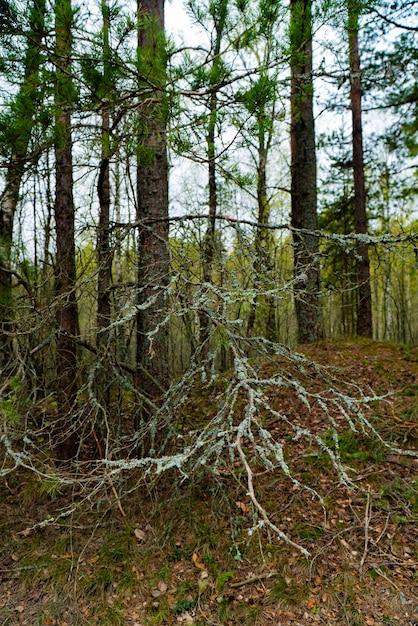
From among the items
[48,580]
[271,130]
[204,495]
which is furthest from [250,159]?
[48,580]

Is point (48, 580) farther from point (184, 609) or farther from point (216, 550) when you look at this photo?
point (216, 550)

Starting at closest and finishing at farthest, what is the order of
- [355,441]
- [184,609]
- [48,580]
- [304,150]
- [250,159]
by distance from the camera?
1. [184,609]
2. [48,580]
3. [355,441]
4. [304,150]
5. [250,159]

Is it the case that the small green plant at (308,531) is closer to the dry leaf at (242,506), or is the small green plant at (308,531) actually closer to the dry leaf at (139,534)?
the dry leaf at (242,506)

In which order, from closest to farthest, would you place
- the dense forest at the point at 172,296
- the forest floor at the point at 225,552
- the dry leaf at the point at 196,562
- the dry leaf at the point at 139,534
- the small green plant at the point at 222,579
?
the dense forest at the point at 172,296
the forest floor at the point at 225,552
the small green plant at the point at 222,579
the dry leaf at the point at 196,562
the dry leaf at the point at 139,534

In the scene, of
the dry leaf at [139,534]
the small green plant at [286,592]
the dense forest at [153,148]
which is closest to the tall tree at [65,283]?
the dense forest at [153,148]

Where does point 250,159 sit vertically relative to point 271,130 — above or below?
above

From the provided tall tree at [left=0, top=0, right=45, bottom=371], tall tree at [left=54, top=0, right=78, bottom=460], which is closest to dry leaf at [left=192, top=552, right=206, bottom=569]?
tall tree at [left=54, top=0, right=78, bottom=460]

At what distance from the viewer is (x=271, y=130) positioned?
7.75 feet

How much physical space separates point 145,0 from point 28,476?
3923 millimetres

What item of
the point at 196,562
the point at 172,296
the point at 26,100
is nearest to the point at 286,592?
the point at 196,562

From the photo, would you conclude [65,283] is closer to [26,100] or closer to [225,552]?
[26,100]

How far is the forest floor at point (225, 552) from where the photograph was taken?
8.20 feet

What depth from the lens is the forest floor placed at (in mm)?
2500

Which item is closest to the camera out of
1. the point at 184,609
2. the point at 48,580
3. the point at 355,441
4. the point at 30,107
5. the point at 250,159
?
the point at 30,107
